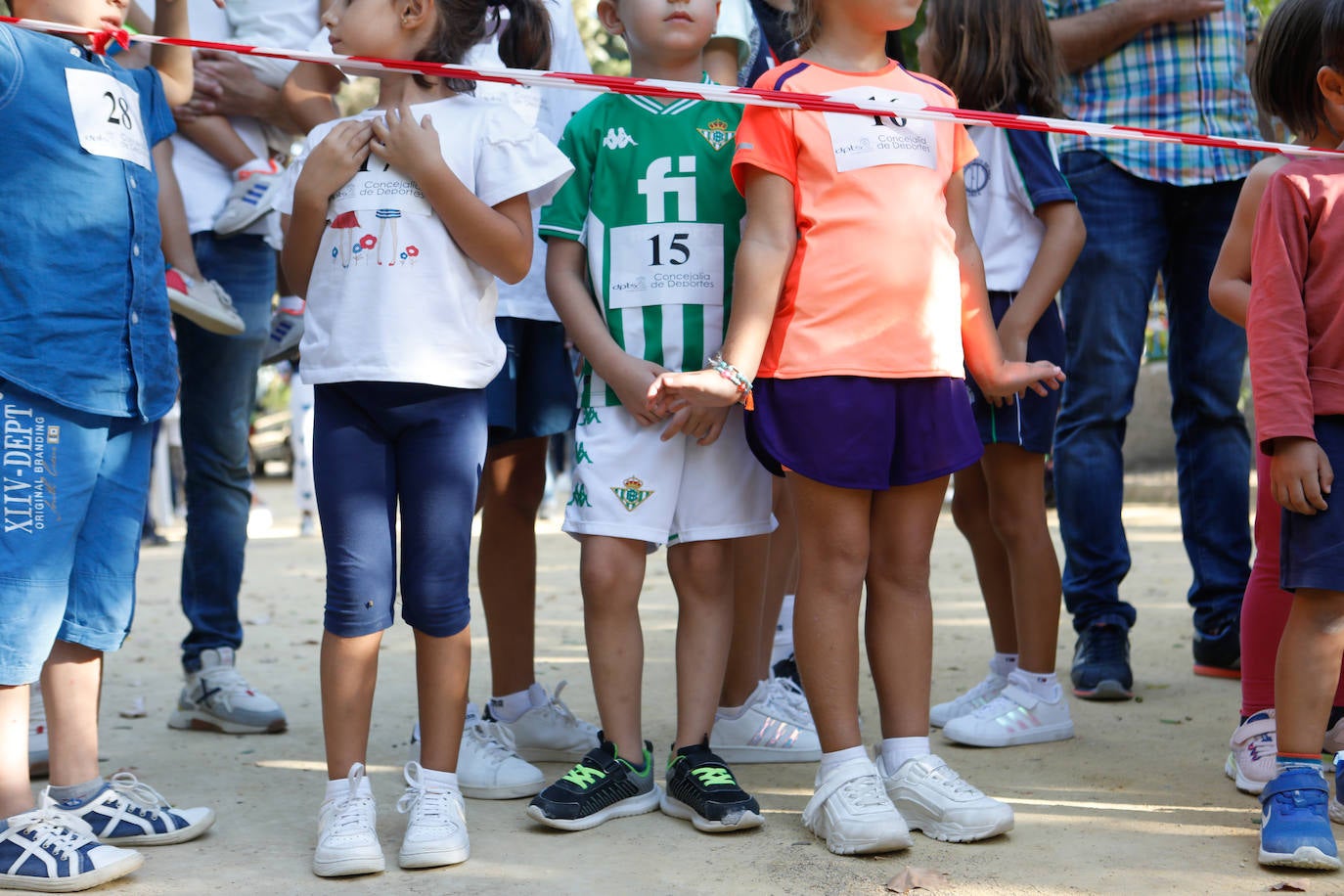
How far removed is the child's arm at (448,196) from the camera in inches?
100

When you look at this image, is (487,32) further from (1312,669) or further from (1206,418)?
(1206,418)

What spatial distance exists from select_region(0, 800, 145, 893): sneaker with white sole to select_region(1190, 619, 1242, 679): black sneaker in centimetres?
289

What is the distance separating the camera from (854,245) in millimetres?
2621

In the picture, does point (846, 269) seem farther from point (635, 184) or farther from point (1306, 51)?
point (1306, 51)

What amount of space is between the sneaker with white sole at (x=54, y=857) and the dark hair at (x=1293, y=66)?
2.60 metres

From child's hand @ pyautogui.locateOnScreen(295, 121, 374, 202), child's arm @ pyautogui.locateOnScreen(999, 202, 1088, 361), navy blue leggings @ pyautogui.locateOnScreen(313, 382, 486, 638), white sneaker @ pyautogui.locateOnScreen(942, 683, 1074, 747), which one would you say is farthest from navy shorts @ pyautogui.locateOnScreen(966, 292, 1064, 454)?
child's hand @ pyautogui.locateOnScreen(295, 121, 374, 202)

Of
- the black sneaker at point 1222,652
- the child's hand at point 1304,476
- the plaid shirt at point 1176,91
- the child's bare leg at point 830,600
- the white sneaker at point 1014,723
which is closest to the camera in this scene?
the child's hand at point 1304,476

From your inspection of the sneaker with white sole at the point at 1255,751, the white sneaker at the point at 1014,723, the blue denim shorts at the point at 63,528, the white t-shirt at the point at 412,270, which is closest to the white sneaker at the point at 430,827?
the blue denim shorts at the point at 63,528

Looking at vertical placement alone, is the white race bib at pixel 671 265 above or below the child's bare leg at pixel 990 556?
above

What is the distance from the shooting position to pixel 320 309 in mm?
2619

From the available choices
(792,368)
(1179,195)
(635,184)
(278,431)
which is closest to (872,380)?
(792,368)

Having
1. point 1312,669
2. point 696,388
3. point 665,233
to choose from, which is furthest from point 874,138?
point 1312,669

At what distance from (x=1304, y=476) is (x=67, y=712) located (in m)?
2.31

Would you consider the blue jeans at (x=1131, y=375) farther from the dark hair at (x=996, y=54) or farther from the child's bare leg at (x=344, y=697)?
the child's bare leg at (x=344, y=697)
